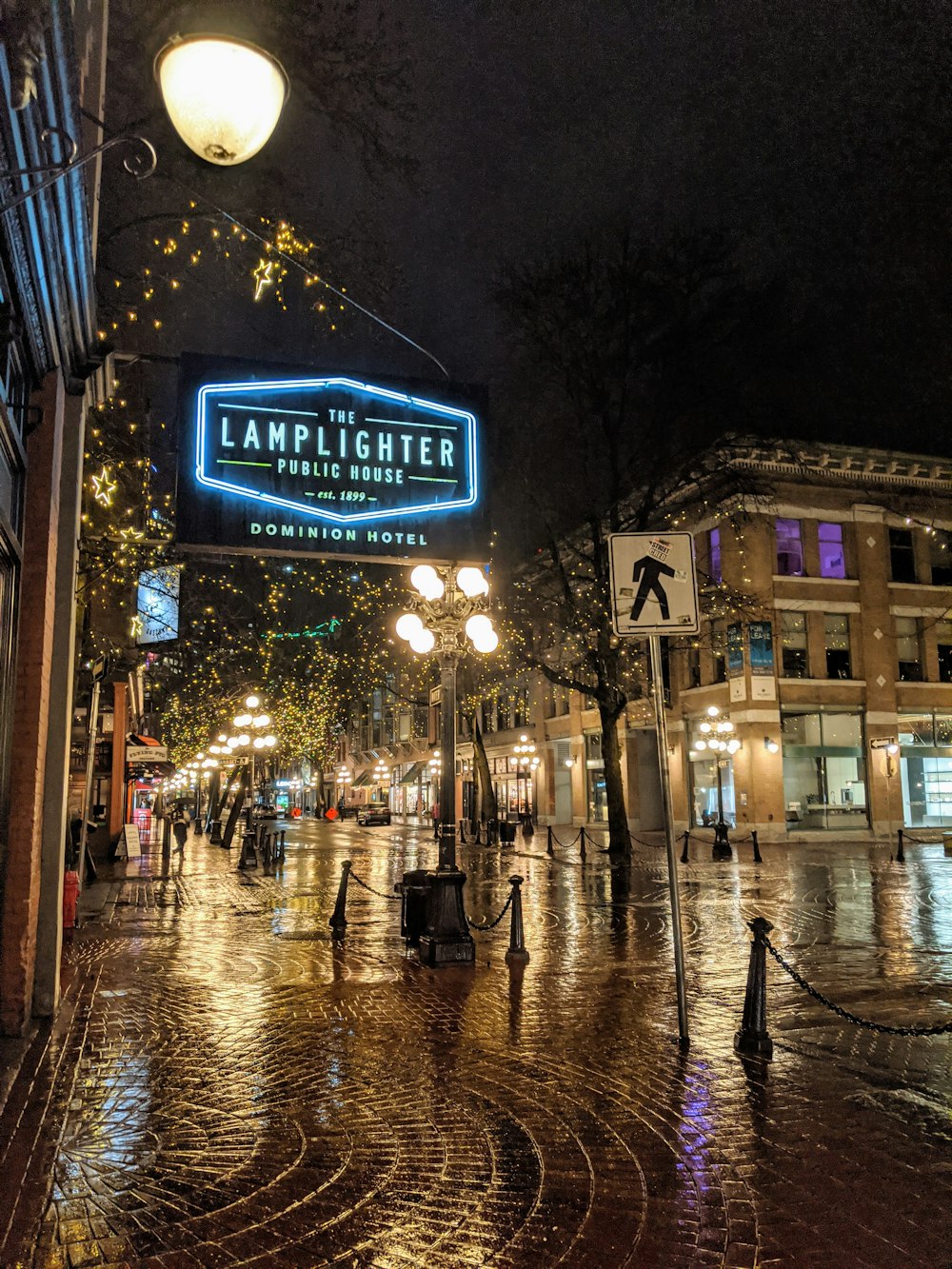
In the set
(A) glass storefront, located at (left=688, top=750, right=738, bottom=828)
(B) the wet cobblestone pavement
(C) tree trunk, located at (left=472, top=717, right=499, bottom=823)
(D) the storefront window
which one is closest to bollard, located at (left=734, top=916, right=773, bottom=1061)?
(B) the wet cobblestone pavement

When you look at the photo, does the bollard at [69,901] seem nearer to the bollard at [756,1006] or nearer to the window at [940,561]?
the bollard at [756,1006]

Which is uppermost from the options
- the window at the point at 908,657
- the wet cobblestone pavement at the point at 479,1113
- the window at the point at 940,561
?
the window at the point at 940,561

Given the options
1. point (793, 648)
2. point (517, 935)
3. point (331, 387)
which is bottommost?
point (517, 935)

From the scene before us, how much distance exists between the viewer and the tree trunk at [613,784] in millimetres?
27234

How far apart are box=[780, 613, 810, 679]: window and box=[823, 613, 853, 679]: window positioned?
38.5 inches

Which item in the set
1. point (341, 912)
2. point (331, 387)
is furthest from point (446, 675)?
point (341, 912)

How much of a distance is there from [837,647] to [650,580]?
102 feet

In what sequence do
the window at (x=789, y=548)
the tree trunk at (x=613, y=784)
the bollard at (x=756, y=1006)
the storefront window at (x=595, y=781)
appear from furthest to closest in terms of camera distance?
the storefront window at (x=595, y=781)
the window at (x=789, y=548)
the tree trunk at (x=613, y=784)
the bollard at (x=756, y=1006)

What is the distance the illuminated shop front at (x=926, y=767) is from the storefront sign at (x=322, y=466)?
102ft

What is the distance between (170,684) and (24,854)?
43.9 metres

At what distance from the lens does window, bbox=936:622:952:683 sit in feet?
124

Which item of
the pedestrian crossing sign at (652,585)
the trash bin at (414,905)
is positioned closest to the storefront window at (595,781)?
the trash bin at (414,905)

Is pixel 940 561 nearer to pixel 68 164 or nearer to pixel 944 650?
pixel 944 650

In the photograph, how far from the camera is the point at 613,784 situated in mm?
27266
